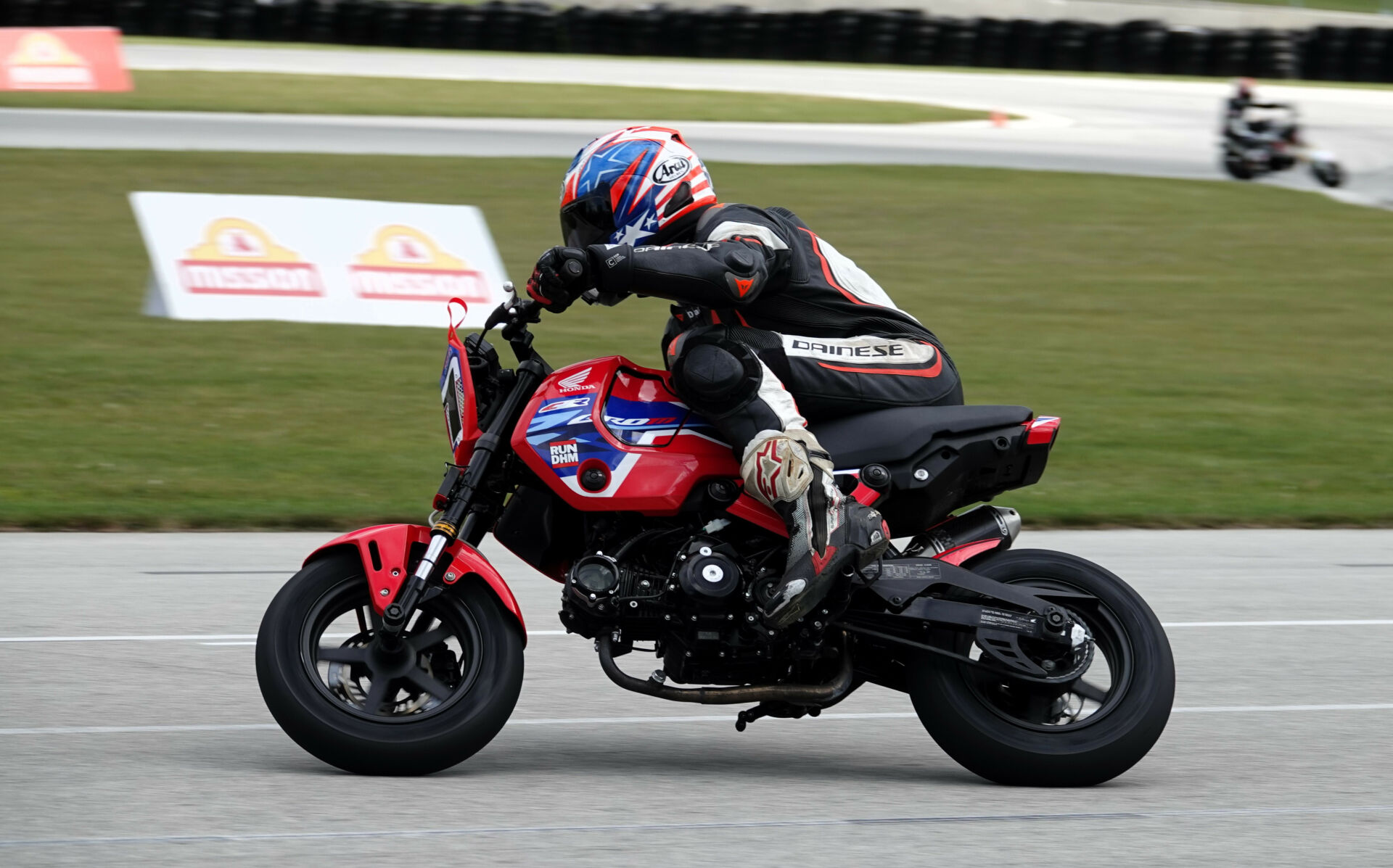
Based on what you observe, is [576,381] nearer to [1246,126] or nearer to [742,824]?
[742,824]

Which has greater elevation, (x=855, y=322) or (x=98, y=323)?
(x=855, y=322)

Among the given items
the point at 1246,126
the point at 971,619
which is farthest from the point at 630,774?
the point at 1246,126

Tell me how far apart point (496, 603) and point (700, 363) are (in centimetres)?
89

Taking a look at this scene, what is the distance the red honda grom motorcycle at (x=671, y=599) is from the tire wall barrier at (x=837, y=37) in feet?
114

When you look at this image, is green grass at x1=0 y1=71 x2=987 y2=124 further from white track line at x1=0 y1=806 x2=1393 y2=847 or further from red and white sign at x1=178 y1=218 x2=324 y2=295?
white track line at x1=0 y1=806 x2=1393 y2=847

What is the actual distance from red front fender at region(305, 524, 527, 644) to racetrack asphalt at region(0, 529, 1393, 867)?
53cm

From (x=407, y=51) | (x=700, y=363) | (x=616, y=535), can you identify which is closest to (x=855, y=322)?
(x=700, y=363)

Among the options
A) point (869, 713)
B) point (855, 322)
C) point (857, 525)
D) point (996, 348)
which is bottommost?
point (996, 348)

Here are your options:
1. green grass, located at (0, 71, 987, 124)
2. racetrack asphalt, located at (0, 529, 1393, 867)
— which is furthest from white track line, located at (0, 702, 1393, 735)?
green grass, located at (0, 71, 987, 124)

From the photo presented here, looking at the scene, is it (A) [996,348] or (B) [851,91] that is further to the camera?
(B) [851,91]

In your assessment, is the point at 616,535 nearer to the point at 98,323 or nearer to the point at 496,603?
the point at 496,603

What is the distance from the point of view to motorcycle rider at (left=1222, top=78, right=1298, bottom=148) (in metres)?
24.8

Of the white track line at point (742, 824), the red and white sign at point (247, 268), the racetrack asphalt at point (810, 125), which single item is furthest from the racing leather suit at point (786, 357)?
the racetrack asphalt at point (810, 125)

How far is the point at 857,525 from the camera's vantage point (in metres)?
4.86
